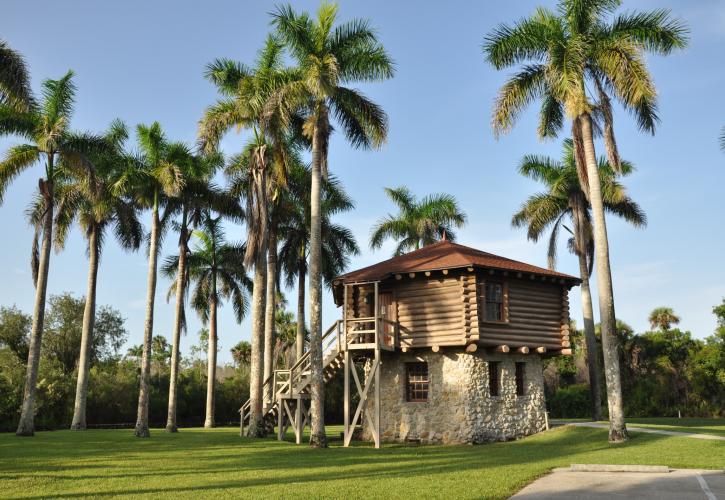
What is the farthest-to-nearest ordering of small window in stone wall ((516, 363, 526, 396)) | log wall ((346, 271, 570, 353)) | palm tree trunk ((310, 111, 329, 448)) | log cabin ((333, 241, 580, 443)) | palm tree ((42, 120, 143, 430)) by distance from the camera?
palm tree ((42, 120, 143, 430)), small window in stone wall ((516, 363, 526, 396)), log cabin ((333, 241, 580, 443)), log wall ((346, 271, 570, 353)), palm tree trunk ((310, 111, 329, 448))

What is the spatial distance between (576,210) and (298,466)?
25614 millimetres

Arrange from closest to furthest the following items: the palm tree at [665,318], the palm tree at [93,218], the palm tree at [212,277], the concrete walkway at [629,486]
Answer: the concrete walkway at [629,486], the palm tree at [93,218], the palm tree at [212,277], the palm tree at [665,318]

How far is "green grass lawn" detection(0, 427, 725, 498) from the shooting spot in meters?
12.0

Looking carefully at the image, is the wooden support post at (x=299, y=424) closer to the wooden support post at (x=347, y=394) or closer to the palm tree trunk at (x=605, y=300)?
the wooden support post at (x=347, y=394)

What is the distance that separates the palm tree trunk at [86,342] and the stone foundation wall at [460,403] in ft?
56.2

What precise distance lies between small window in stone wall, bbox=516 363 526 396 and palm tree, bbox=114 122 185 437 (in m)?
16.2

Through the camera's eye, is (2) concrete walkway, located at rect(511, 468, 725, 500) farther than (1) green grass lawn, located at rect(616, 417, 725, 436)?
No

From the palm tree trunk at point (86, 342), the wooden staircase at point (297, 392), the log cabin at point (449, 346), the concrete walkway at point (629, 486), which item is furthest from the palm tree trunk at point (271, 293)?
the concrete walkway at point (629, 486)

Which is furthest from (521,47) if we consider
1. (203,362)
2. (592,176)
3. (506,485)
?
(203,362)

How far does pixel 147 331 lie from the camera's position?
28.0 meters

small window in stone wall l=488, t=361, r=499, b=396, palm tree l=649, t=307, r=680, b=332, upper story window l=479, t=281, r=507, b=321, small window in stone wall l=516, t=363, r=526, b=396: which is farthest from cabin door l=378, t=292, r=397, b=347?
palm tree l=649, t=307, r=680, b=332

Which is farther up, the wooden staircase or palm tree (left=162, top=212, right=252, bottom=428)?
palm tree (left=162, top=212, right=252, bottom=428)

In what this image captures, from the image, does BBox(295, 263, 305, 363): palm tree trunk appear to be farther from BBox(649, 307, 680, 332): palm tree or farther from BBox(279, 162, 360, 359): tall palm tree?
BBox(649, 307, 680, 332): palm tree

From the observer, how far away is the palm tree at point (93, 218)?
30.4m
